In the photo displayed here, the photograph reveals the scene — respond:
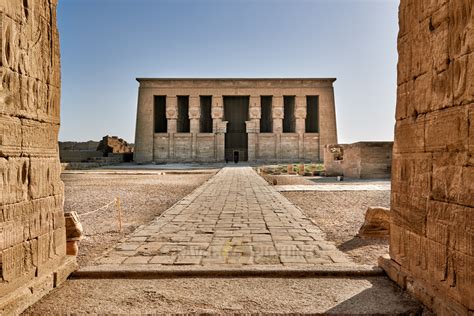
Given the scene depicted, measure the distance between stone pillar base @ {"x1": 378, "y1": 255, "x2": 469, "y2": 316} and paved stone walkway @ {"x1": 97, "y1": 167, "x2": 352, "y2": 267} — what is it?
576 mm

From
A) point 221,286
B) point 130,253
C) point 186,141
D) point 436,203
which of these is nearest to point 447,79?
point 436,203

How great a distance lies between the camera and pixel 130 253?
414cm

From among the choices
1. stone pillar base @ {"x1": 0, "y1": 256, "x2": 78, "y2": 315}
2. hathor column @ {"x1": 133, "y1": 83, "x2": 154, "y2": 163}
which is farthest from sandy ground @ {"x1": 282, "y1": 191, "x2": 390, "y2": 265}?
hathor column @ {"x1": 133, "y1": 83, "x2": 154, "y2": 163}

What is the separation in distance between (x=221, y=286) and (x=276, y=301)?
1.93ft

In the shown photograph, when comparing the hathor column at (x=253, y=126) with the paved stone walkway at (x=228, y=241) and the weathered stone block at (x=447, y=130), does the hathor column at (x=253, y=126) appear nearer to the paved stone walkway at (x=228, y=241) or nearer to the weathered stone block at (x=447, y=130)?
the paved stone walkway at (x=228, y=241)

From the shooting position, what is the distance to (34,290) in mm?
2775

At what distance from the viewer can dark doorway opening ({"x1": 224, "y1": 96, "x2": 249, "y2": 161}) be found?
4262cm

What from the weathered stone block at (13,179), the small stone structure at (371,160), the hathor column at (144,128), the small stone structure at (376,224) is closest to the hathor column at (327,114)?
the hathor column at (144,128)

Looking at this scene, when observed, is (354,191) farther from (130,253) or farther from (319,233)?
(130,253)

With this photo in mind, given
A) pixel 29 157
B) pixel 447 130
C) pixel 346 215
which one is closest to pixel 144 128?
pixel 346 215

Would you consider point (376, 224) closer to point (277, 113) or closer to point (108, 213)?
point (108, 213)

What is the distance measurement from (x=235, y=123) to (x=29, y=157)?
40.5 metres

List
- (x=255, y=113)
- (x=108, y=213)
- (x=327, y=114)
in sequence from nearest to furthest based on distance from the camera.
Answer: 1. (x=108, y=213)
2. (x=255, y=113)
3. (x=327, y=114)

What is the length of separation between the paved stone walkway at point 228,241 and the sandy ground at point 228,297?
0.54 metres
